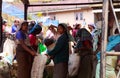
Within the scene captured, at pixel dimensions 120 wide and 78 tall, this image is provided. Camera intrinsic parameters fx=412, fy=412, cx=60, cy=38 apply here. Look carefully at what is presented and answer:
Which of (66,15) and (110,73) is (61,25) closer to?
(110,73)

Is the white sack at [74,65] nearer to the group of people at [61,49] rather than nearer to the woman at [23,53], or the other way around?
the group of people at [61,49]

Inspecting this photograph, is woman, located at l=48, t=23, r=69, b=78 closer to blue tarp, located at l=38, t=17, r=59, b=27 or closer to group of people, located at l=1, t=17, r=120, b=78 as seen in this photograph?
group of people, located at l=1, t=17, r=120, b=78

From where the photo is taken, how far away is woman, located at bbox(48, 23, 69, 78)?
27.2 feet

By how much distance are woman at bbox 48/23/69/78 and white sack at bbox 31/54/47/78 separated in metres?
0.70

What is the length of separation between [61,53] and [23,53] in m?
1.39

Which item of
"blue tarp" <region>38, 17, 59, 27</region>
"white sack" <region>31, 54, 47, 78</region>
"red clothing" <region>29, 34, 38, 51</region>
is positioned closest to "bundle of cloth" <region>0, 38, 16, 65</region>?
"red clothing" <region>29, 34, 38, 51</region>

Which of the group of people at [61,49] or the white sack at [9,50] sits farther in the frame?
the white sack at [9,50]

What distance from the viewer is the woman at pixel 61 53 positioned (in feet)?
27.2

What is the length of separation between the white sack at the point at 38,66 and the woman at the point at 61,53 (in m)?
0.70

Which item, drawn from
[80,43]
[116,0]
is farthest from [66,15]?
[80,43]

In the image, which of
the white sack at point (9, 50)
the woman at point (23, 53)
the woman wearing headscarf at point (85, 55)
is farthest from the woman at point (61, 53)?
the white sack at point (9, 50)

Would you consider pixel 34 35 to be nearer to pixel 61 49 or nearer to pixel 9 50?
pixel 9 50

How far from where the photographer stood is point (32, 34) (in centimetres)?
983

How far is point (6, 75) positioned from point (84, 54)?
101 inches
